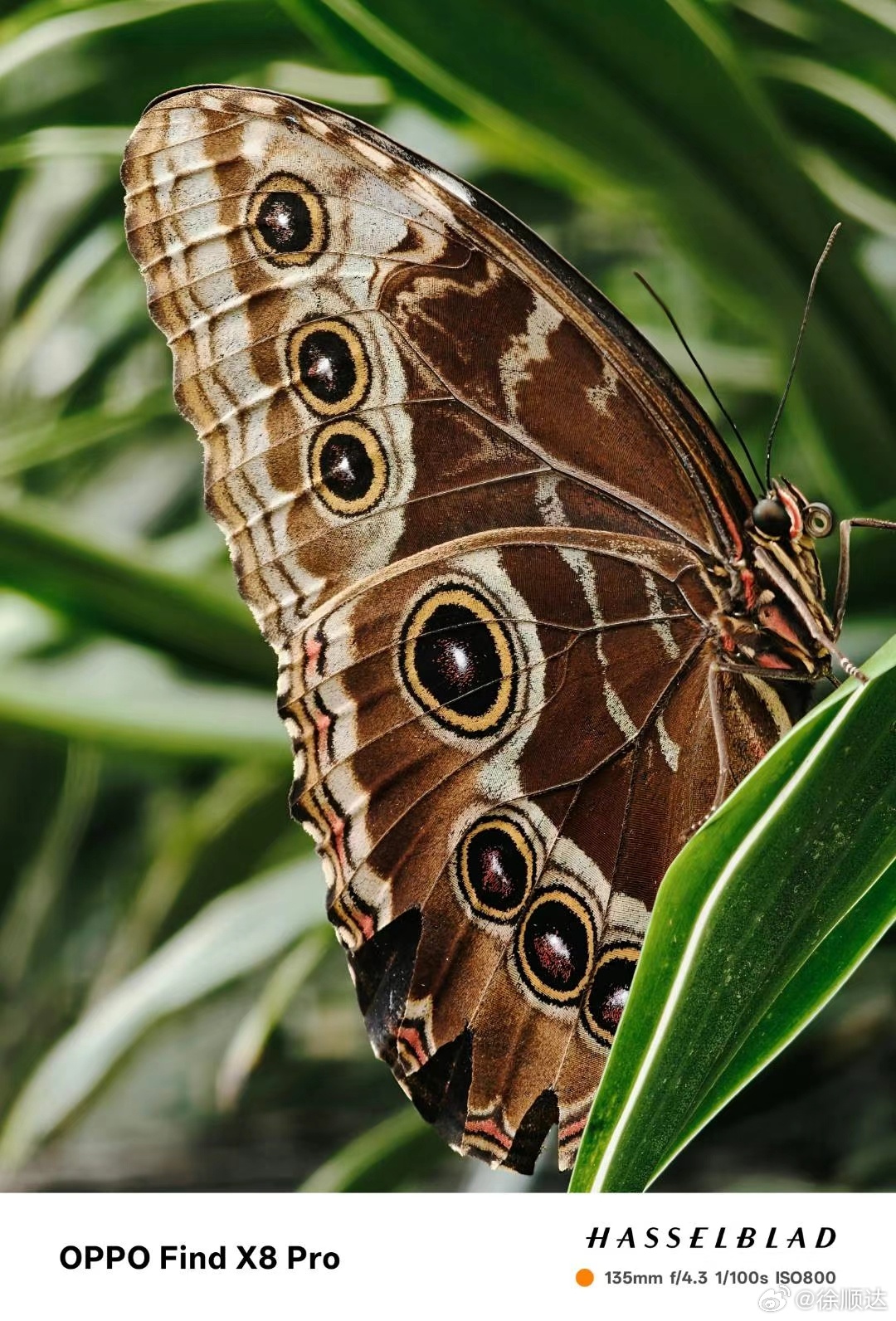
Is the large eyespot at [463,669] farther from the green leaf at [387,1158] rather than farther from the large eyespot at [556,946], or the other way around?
the green leaf at [387,1158]

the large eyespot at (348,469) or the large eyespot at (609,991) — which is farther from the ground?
the large eyespot at (348,469)

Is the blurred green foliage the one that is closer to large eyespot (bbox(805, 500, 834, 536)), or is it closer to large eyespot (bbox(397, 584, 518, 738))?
large eyespot (bbox(805, 500, 834, 536))

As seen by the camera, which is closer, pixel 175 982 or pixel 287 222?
pixel 287 222

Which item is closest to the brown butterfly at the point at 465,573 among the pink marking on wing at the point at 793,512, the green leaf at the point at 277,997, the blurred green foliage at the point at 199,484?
the pink marking on wing at the point at 793,512

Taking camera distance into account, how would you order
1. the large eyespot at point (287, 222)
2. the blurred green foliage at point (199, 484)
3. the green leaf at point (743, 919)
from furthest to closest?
1. the blurred green foliage at point (199, 484)
2. the large eyespot at point (287, 222)
3. the green leaf at point (743, 919)

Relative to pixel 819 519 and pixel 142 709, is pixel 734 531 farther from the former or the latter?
pixel 142 709

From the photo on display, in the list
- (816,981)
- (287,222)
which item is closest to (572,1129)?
(816,981)
